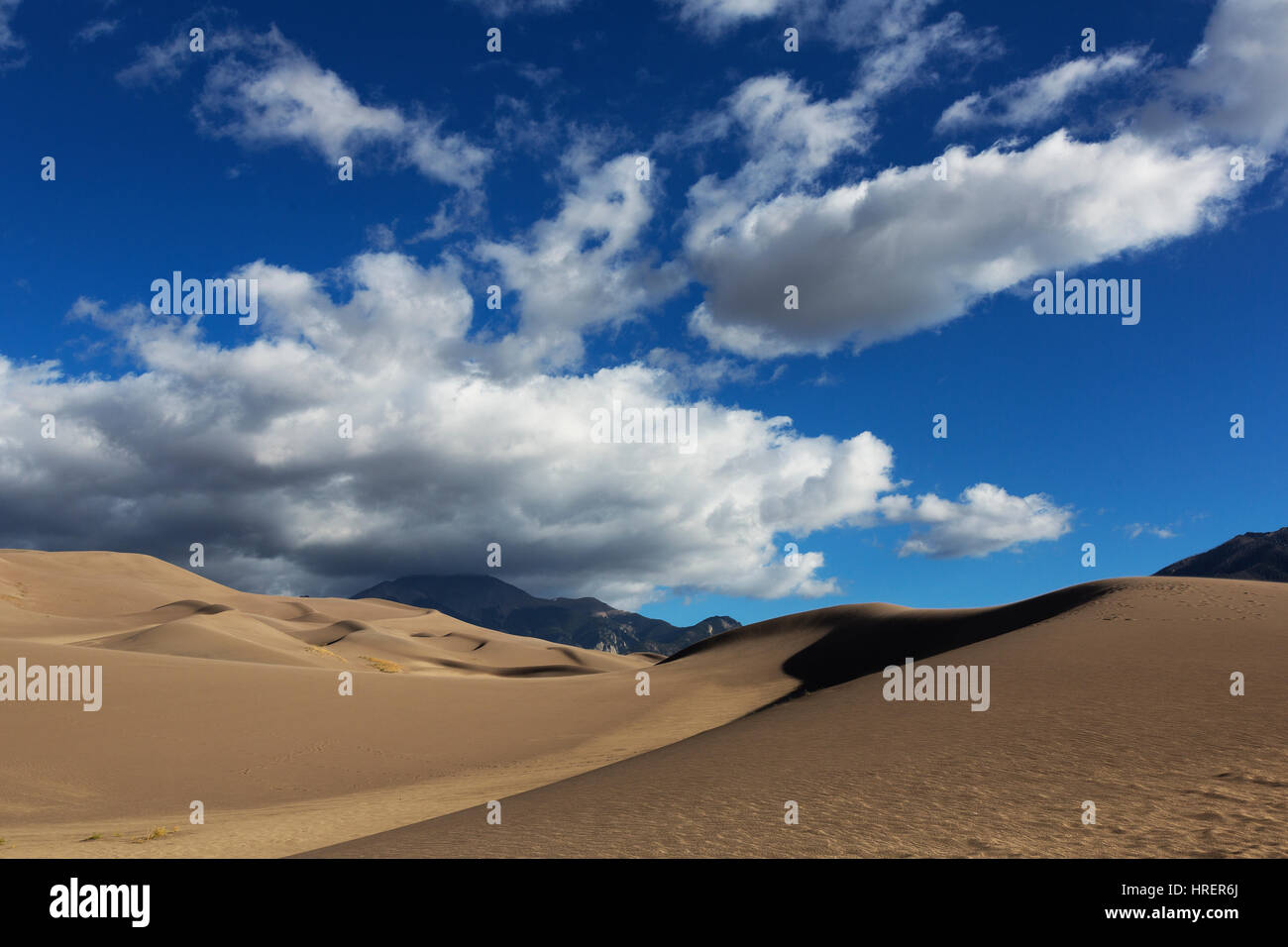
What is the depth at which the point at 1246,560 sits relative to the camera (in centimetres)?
14275

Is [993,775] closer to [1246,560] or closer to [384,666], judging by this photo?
[384,666]

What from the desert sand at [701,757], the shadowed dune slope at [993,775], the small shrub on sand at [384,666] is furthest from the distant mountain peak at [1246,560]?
the shadowed dune slope at [993,775]

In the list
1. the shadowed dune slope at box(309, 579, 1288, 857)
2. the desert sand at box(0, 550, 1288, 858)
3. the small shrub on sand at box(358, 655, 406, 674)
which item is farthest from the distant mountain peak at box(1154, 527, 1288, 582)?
the shadowed dune slope at box(309, 579, 1288, 857)

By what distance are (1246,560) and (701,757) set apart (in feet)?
566

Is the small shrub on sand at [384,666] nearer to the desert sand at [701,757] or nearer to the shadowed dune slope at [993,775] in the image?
the desert sand at [701,757]

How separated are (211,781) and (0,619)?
1961 inches

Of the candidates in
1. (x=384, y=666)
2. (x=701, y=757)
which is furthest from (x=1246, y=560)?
(x=701, y=757)

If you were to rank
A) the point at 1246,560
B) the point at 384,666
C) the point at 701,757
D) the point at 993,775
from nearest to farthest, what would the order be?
the point at 993,775
the point at 701,757
the point at 384,666
the point at 1246,560

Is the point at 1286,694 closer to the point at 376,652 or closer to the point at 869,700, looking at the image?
the point at 869,700

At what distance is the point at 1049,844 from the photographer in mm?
8266

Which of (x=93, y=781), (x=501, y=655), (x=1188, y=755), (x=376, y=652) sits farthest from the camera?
(x=501, y=655)

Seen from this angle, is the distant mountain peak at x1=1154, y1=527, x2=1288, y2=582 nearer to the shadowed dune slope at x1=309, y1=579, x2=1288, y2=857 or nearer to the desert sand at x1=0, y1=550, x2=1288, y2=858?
the desert sand at x1=0, y1=550, x2=1288, y2=858
